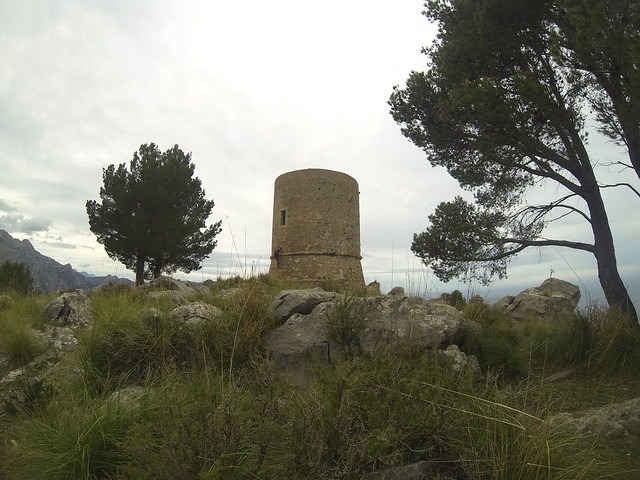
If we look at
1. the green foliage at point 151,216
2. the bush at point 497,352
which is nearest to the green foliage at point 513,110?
the bush at point 497,352

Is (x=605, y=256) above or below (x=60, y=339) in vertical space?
above

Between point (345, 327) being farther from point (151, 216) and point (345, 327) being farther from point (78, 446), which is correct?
point (151, 216)

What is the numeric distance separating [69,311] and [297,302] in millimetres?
3681

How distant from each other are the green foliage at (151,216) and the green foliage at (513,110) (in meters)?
12.3

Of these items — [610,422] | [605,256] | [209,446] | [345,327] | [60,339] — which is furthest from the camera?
[605,256]

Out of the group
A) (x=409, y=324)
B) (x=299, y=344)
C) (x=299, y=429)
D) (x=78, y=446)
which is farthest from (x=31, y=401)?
(x=409, y=324)

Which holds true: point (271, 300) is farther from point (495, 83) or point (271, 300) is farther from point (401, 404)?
point (495, 83)

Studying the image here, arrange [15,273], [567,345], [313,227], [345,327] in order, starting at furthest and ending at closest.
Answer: [15,273], [313,227], [567,345], [345,327]

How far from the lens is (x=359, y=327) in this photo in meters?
4.22

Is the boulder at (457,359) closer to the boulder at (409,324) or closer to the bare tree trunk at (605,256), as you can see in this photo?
the boulder at (409,324)

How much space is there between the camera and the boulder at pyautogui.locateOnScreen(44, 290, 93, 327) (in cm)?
573

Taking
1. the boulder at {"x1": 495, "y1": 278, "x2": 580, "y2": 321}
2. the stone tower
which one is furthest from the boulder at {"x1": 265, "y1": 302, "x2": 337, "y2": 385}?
the stone tower

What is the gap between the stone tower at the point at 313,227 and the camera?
15289 mm

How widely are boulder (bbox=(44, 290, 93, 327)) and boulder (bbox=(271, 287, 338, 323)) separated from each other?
9.40 feet
